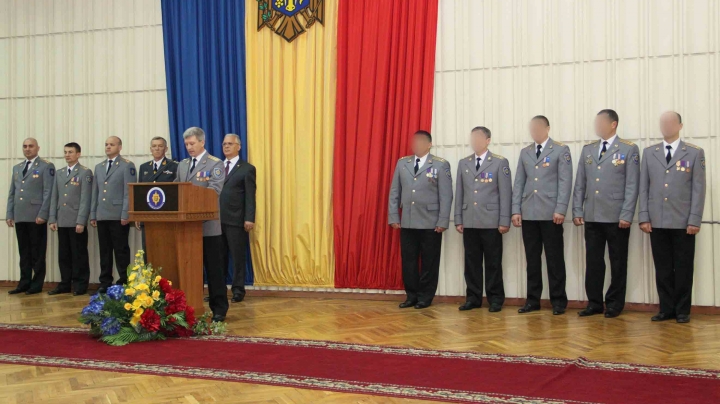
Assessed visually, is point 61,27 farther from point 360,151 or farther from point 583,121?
point 583,121

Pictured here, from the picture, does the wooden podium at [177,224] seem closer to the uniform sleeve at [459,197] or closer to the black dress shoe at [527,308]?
the uniform sleeve at [459,197]

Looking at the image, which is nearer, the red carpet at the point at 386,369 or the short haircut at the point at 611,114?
the red carpet at the point at 386,369

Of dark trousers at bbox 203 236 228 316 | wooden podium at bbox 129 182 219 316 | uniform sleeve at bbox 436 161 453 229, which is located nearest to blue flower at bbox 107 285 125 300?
wooden podium at bbox 129 182 219 316

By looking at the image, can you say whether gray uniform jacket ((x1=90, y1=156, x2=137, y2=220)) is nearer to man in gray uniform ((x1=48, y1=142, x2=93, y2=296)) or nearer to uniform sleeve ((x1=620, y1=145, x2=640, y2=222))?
man in gray uniform ((x1=48, y1=142, x2=93, y2=296))

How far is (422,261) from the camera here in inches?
231

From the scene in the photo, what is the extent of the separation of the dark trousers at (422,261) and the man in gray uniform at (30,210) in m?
3.71

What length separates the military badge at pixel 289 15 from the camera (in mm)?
6469

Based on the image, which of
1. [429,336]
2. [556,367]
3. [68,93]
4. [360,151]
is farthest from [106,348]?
[68,93]

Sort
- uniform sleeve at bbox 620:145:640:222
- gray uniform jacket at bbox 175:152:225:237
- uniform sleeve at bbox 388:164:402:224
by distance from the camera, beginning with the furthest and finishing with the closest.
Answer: uniform sleeve at bbox 388:164:402:224 → uniform sleeve at bbox 620:145:640:222 → gray uniform jacket at bbox 175:152:225:237

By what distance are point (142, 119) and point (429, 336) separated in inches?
163

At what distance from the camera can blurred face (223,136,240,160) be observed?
19.8 feet

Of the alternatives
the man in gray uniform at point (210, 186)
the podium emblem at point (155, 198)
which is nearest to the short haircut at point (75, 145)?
the man in gray uniform at point (210, 186)

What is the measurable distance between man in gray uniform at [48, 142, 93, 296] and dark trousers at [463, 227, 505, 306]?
3.76m

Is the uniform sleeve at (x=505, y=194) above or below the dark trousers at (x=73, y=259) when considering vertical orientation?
above
